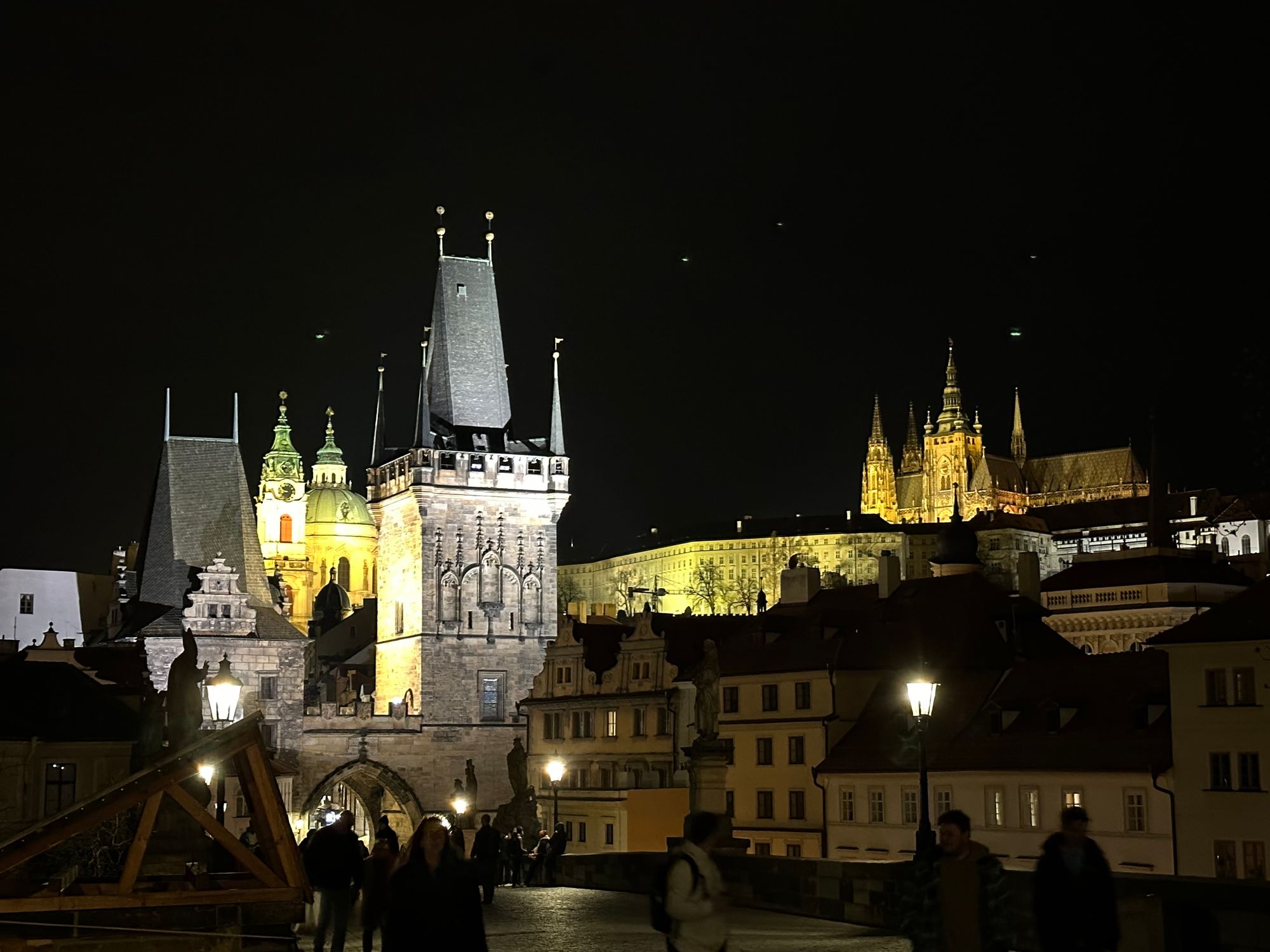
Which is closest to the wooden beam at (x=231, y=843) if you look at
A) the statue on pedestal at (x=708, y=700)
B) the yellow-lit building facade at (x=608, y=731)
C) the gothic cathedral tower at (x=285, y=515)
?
the statue on pedestal at (x=708, y=700)

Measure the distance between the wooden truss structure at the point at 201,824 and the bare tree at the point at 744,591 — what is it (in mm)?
153184

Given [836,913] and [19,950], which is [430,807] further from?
[19,950]

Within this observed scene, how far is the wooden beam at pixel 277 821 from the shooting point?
15.6 metres

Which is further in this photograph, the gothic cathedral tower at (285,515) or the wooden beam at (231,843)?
the gothic cathedral tower at (285,515)

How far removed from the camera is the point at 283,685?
7138 cm

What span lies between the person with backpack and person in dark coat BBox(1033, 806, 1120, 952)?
183 cm

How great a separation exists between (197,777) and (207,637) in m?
49.8

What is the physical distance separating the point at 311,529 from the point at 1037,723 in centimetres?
12140

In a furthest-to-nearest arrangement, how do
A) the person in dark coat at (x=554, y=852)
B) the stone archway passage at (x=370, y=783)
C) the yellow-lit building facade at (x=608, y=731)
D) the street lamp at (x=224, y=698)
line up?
1. the stone archway passage at (x=370, y=783)
2. the yellow-lit building facade at (x=608, y=731)
3. the person in dark coat at (x=554, y=852)
4. the street lamp at (x=224, y=698)

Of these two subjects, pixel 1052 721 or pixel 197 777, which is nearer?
pixel 197 777

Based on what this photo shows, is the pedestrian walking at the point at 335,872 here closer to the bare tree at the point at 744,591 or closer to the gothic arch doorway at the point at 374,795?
the gothic arch doorway at the point at 374,795

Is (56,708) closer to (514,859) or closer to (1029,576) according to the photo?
(514,859)

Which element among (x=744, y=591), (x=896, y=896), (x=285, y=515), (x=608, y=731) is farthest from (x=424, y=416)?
(x=744, y=591)

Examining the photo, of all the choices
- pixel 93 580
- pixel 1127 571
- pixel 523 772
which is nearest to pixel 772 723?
pixel 523 772
